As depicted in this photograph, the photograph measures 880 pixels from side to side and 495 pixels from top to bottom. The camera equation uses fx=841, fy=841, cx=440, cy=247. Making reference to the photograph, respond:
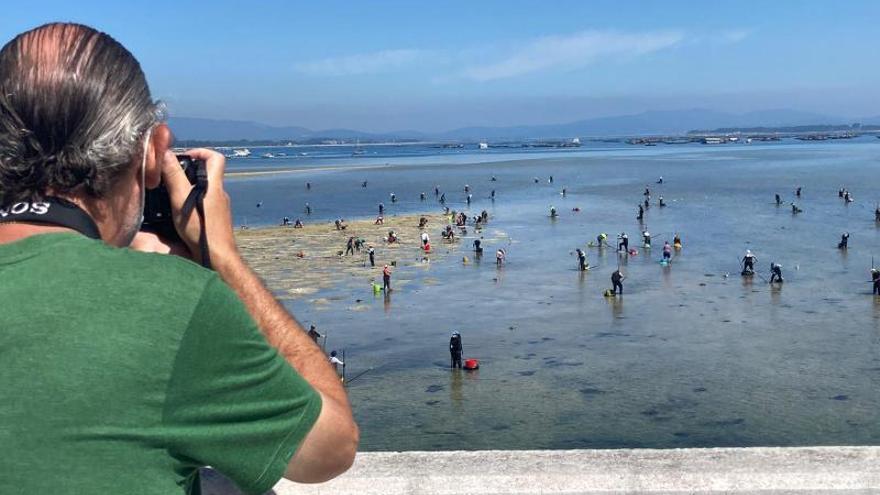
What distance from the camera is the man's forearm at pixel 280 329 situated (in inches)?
75.0

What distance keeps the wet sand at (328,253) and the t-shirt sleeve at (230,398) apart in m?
23.5

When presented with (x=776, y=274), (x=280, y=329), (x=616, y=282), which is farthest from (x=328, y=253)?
(x=280, y=329)

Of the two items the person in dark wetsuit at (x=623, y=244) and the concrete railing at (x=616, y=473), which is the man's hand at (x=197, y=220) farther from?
the person in dark wetsuit at (x=623, y=244)

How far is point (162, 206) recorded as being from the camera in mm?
2080

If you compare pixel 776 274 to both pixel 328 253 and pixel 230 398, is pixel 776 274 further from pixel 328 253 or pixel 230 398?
pixel 230 398

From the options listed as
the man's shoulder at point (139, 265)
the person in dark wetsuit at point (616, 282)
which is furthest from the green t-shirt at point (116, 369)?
the person in dark wetsuit at point (616, 282)

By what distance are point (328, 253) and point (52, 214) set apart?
3733 cm

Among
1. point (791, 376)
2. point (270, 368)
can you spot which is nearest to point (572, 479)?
point (270, 368)

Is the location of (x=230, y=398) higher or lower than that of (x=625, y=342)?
higher

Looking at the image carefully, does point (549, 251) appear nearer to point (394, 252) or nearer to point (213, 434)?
point (394, 252)

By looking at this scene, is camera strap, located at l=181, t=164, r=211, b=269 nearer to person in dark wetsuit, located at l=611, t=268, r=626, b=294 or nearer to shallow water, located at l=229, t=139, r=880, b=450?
shallow water, located at l=229, t=139, r=880, b=450

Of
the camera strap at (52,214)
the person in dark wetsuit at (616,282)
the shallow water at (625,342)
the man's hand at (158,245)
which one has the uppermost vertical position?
the camera strap at (52,214)

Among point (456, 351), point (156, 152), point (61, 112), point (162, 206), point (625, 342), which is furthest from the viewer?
point (625, 342)

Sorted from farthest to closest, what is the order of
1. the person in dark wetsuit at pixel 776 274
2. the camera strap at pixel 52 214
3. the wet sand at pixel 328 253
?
1. the wet sand at pixel 328 253
2. the person in dark wetsuit at pixel 776 274
3. the camera strap at pixel 52 214
